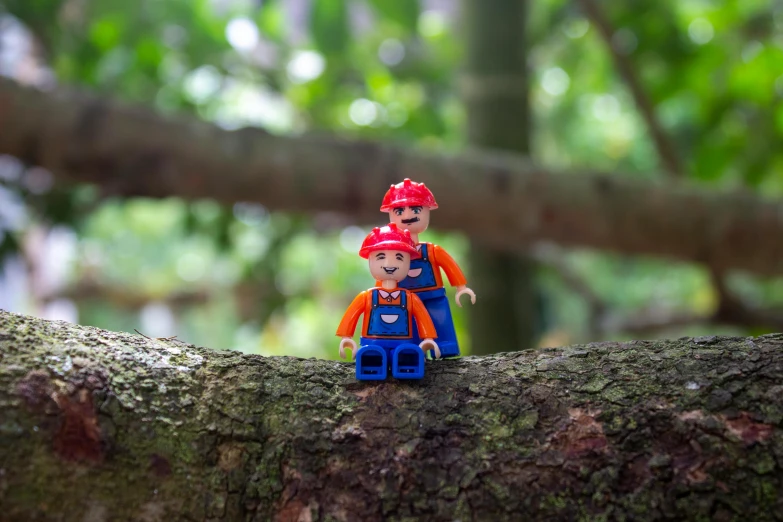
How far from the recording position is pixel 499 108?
2.33 meters

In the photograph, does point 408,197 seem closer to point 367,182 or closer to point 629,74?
point 367,182

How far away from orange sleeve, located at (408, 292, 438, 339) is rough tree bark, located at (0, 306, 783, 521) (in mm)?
103

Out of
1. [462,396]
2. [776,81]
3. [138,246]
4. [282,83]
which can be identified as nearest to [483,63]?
[282,83]

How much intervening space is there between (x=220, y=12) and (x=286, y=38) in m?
0.31

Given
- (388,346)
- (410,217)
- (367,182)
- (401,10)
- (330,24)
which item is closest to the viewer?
(388,346)

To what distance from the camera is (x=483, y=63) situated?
230 cm

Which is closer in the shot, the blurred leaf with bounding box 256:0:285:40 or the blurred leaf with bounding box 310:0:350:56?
the blurred leaf with bounding box 310:0:350:56

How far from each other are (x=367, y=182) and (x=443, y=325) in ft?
3.64

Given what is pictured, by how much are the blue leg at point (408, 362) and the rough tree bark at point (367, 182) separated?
3.95 feet

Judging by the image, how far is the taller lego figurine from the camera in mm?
926

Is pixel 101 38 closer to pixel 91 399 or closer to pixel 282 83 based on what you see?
pixel 282 83

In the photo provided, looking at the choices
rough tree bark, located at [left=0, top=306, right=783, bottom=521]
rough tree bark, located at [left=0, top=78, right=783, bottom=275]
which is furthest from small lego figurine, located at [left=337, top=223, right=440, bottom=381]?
rough tree bark, located at [left=0, top=78, right=783, bottom=275]

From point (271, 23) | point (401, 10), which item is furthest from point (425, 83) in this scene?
point (401, 10)

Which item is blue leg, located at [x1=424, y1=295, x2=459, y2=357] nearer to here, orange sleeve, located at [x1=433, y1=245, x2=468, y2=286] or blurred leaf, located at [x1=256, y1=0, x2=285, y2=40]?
orange sleeve, located at [x1=433, y1=245, x2=468, y2=286]
